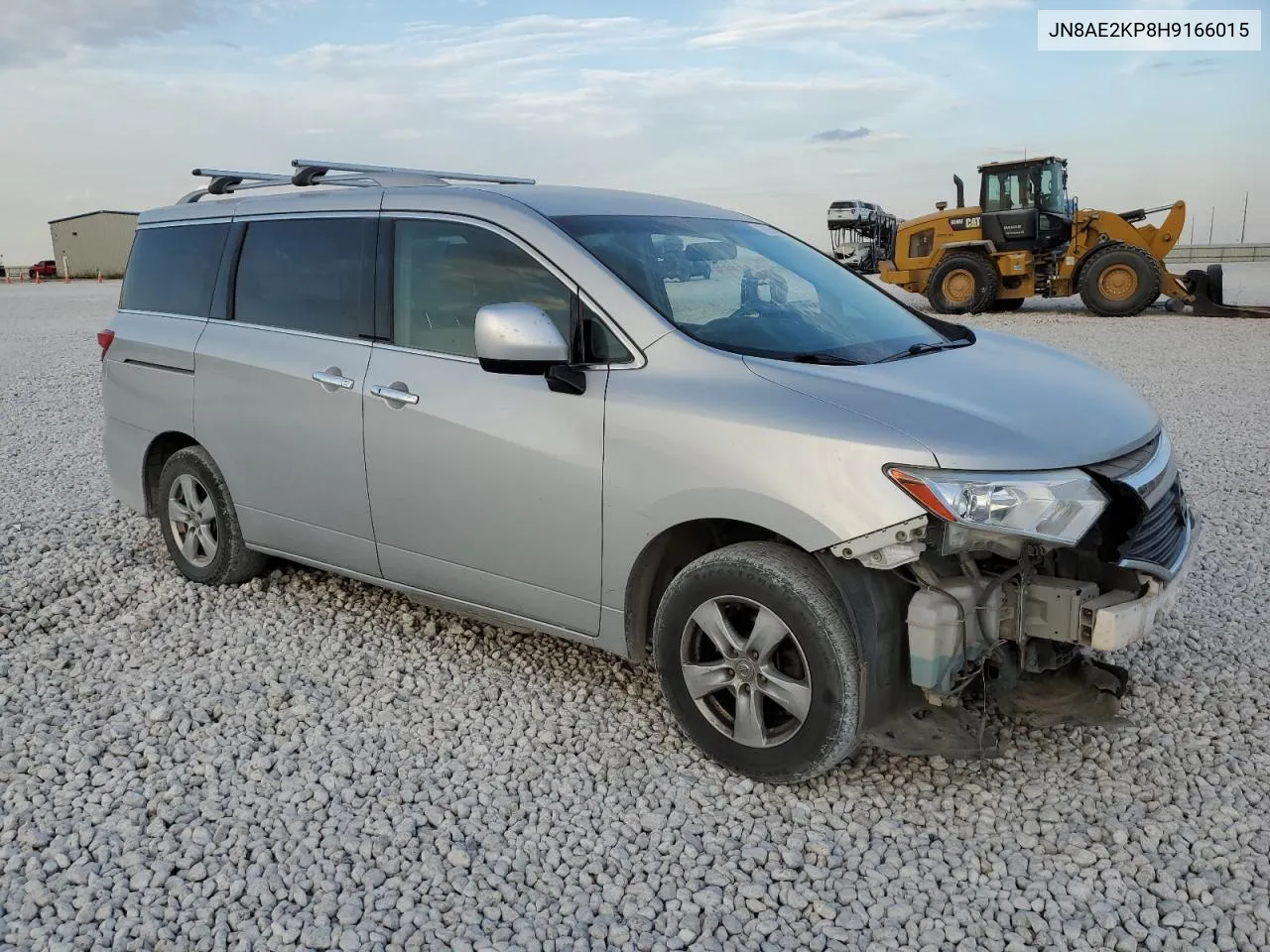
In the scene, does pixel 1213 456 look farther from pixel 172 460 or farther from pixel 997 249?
pixel 997 249

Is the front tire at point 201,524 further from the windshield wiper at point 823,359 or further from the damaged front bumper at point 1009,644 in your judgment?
the damaged front bumper at point 1009,644

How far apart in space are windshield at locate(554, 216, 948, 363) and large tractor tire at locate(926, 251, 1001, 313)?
53.6 feet

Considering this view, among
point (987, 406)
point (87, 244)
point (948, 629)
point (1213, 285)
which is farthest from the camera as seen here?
point (87, 244)

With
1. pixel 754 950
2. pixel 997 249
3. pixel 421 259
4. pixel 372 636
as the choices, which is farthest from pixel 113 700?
pixel 997 249

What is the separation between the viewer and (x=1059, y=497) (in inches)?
121

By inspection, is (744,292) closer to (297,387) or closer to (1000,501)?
(1000,501)

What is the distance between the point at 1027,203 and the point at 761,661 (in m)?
18.3

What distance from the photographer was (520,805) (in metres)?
3.46

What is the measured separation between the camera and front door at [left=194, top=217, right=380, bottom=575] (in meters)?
4.44

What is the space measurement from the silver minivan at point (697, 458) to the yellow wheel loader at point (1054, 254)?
53.7 ft

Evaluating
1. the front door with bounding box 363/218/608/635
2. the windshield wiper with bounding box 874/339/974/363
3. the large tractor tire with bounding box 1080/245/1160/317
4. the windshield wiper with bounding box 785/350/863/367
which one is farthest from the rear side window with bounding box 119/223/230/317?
the large tractor tire with bounding box 1080/245/1160/317

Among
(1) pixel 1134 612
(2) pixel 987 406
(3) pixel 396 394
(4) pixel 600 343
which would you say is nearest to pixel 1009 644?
(1) pixel 1134 612

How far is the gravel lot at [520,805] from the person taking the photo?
9.48ft

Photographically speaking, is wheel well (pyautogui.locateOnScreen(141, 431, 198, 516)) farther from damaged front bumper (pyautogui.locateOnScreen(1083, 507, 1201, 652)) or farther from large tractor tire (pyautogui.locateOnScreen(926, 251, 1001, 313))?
large tractor tire (pyautogui.locateOnScreen(926, 251, 1001, 313))
